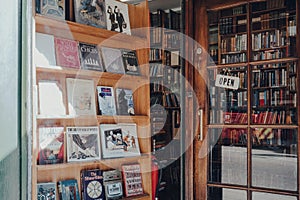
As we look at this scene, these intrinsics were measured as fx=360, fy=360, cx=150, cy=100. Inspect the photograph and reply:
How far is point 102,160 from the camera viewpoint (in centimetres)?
252

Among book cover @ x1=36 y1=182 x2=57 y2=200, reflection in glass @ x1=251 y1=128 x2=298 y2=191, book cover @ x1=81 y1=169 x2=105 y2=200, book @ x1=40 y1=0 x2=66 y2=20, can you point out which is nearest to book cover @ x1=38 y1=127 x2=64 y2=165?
book cover @ x1=36 y1=182 x2=57 y2=200

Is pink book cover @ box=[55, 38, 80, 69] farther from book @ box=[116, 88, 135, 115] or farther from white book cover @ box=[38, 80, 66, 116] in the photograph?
book @ box=[116, 88, 135, 115]

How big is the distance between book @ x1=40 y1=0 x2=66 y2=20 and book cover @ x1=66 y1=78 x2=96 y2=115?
418 mm

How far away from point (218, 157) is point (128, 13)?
4.52 ft

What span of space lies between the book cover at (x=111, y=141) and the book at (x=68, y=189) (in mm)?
301

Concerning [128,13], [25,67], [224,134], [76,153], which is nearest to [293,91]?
[224,134]

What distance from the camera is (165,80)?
5117 millimetres

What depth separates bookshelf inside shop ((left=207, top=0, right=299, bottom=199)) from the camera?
266cm

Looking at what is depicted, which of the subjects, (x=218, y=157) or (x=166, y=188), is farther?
(x=166, y=188)

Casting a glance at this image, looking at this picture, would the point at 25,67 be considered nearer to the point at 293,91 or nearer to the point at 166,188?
the point at 293,91

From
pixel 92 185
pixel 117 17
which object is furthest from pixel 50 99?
pixel 117 17

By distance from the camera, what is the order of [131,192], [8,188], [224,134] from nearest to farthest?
[8,188]
[131,192]
[224,134]

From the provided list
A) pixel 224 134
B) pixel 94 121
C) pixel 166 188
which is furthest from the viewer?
pixel 166 188

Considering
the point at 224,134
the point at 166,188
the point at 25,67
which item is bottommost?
the point at 166,188
